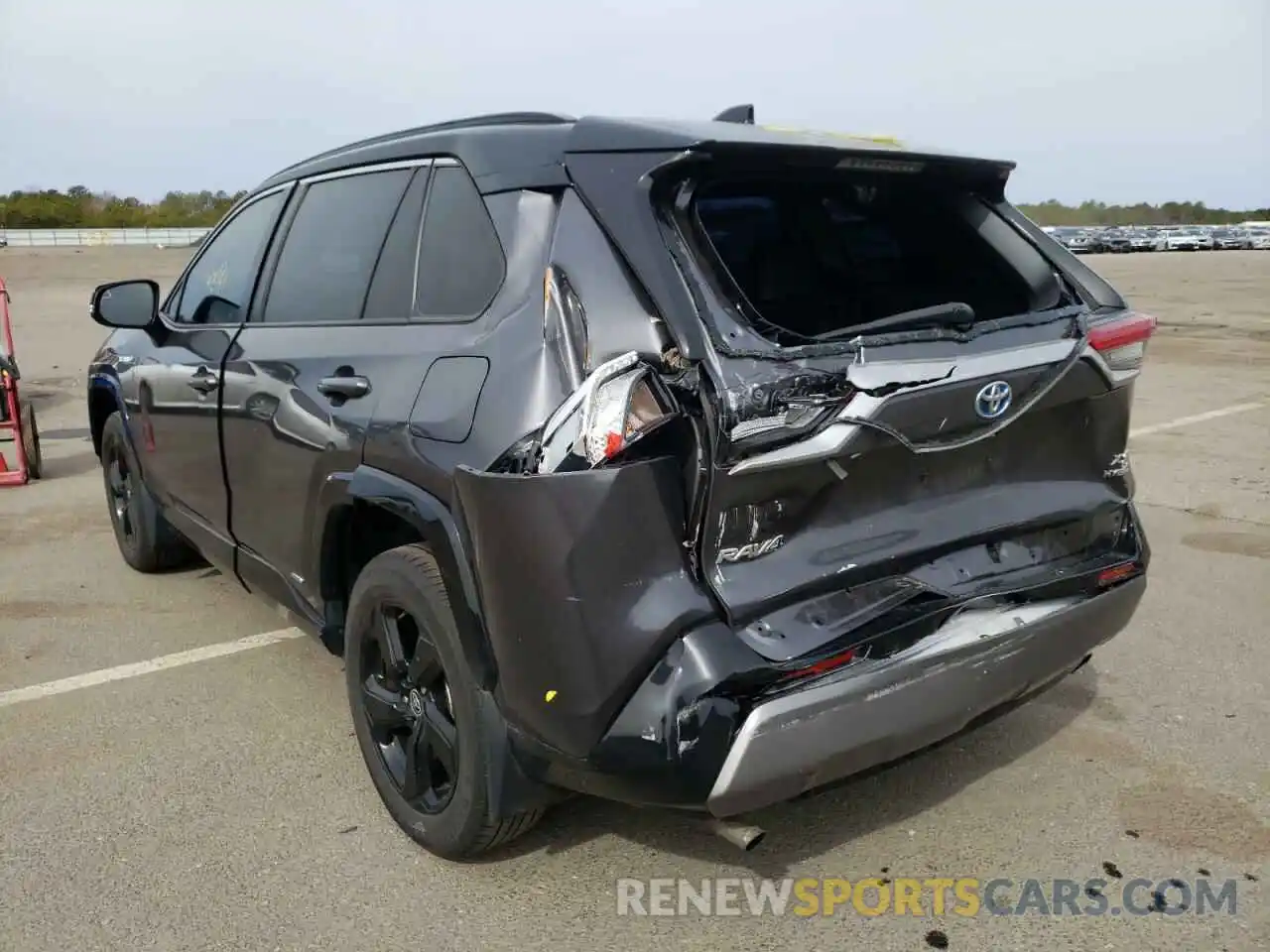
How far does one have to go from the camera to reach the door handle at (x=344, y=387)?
3.01 metres

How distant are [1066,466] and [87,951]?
278 centimetres

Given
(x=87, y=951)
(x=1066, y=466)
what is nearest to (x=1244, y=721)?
(x=1066, y=466)

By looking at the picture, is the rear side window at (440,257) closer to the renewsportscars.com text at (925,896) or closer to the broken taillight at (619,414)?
the broken taillight at (619,414)

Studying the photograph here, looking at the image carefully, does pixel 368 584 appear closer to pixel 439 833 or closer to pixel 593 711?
pixel 439 833

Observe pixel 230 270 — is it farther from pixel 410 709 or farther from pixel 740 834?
pixel 740 834

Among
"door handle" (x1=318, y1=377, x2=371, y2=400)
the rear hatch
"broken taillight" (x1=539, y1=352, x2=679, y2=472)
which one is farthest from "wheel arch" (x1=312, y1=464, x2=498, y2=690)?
the rear hatch

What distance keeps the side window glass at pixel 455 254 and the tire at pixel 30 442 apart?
582 centimetres

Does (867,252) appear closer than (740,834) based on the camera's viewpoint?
No

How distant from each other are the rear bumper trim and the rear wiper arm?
2.32 feet

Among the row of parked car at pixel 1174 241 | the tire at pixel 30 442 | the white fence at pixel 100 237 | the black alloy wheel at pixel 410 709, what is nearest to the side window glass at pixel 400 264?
the black alloy wheel at pixel 410 709

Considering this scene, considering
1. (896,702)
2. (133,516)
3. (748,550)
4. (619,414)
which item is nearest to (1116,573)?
(896,702)

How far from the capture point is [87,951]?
8.66ft

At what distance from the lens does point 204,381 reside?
4027mm

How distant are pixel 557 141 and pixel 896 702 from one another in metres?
1.54
